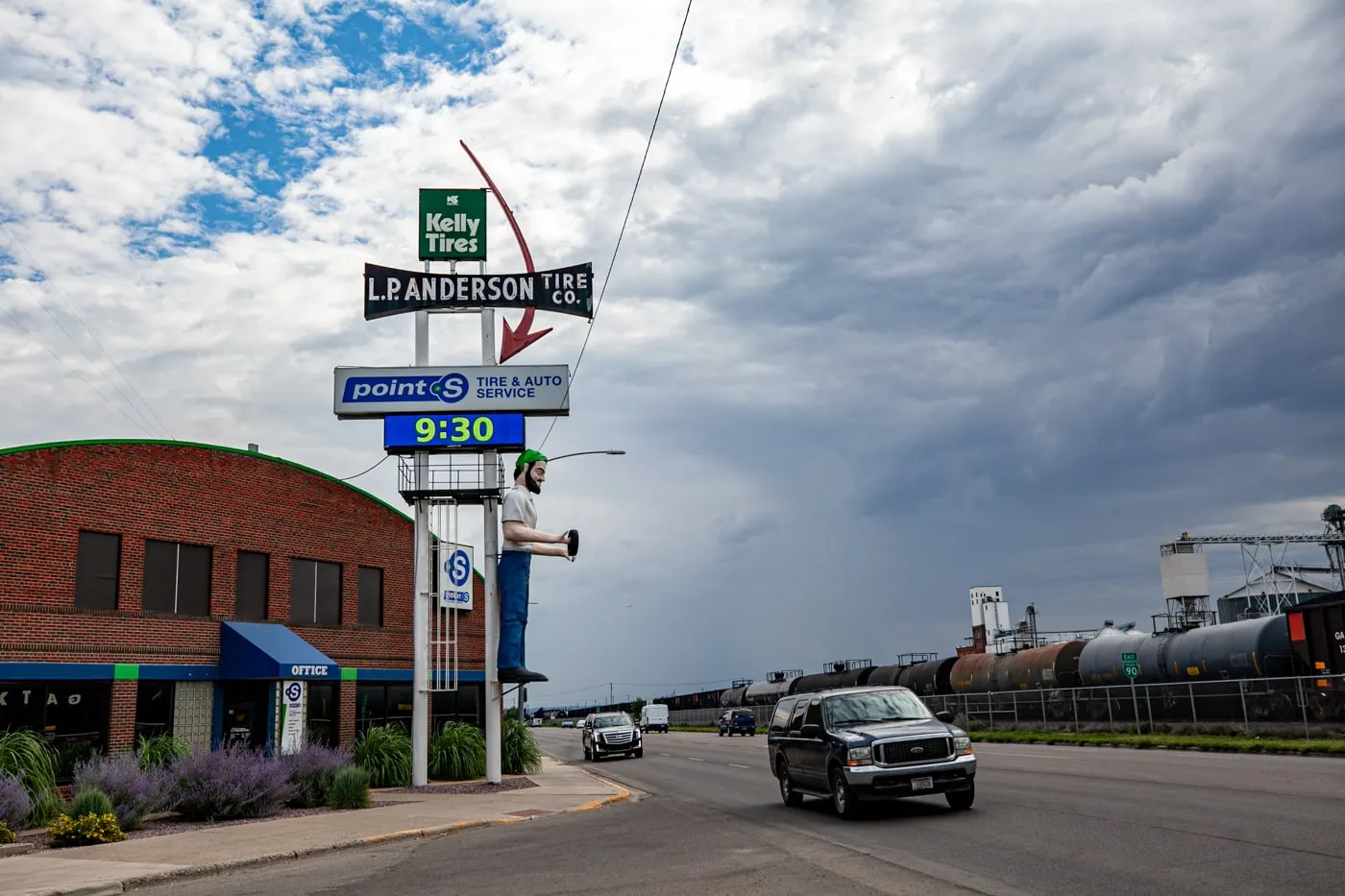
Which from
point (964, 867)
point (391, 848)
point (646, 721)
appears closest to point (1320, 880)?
point (964, 867)

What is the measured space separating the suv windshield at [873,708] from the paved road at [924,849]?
1.28 m

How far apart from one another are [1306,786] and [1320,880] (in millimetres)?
8656

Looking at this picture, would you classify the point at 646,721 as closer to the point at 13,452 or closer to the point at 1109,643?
the point at 1109,643

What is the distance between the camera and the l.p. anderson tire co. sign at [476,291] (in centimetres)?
2652

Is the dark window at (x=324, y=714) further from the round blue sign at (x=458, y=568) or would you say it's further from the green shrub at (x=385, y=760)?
the round blue sign at (x=458, y=568)

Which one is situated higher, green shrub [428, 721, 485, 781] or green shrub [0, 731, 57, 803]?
green shrub [0, 731, 57, 803]

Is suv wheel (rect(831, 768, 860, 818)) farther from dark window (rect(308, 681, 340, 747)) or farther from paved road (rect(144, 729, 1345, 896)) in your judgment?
dark window (rect(308, 681, 340, 747))

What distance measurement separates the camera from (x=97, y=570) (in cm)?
2498

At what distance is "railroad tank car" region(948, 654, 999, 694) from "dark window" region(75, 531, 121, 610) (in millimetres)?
31818

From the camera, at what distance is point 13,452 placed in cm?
2353

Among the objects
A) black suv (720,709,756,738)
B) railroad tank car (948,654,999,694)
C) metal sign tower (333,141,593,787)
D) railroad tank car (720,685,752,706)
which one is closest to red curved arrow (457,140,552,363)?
metal sign tower (333,141,593,787)

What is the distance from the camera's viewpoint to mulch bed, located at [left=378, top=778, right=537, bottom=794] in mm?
24844

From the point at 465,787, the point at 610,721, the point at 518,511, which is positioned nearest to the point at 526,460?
the point at 518,511

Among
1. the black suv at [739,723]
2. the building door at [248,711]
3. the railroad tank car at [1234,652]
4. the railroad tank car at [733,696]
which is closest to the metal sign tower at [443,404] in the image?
the building door at [248,711]
